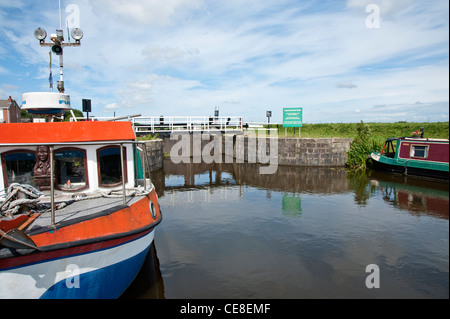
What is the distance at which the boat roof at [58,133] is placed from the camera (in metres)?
6.27

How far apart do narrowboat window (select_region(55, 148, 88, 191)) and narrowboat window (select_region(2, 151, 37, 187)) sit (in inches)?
21.8

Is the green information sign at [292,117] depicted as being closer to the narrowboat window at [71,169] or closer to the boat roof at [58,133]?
the boat roof at [58,133]

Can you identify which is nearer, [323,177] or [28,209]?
[28,209]

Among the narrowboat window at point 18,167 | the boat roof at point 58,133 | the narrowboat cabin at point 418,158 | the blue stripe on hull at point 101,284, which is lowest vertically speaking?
the blue stripe on hull at point 101,284

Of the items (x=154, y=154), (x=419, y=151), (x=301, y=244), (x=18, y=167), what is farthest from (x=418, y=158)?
(x=18, y=167)

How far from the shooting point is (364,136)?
21.6 m

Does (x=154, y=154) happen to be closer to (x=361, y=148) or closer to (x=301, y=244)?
(x=301, y=244)

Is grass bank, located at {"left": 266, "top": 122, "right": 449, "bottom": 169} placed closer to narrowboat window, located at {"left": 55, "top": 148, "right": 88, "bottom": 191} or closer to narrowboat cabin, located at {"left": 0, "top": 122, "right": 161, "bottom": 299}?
narrowboat cabin, located at {"left": 0, "top": 122, "right": 161, "bottom": 299}

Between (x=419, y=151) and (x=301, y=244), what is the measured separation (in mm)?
13242

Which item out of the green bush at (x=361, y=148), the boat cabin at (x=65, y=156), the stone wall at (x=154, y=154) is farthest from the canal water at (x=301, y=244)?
the green bush at (x=361, y=148)

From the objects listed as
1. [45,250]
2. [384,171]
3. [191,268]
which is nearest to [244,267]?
[191,268]

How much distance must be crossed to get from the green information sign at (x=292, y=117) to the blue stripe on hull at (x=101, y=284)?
1938 centimetres
